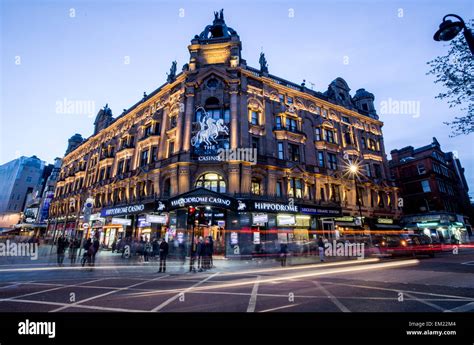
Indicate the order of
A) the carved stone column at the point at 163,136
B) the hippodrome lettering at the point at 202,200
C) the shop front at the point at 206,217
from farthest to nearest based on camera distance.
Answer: the carved stone column at the point at 163,136, the shop front at the point at 206,217, the hippodrome lettering at the point at 202,200

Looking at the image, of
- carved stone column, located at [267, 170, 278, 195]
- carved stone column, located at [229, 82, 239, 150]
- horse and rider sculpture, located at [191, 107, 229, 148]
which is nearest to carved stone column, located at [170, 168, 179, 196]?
horse and rider sculpture, located at [191, 107, 229, 148]

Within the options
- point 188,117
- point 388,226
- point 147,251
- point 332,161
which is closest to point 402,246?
point 388,226

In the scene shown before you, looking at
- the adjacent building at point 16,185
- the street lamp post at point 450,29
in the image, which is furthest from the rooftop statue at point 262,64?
the adjacent building at point 16,185

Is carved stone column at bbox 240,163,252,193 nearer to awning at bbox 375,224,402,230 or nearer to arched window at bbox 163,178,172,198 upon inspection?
arched window at bbox 163,178,172,198

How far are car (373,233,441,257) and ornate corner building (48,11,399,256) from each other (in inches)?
192

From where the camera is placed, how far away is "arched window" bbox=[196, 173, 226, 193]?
21.8 meters

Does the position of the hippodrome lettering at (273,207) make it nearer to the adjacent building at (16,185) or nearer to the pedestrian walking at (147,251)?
the pedestrian walking at (147,251)

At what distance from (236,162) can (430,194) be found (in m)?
37.7

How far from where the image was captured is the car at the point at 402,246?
1733 cm

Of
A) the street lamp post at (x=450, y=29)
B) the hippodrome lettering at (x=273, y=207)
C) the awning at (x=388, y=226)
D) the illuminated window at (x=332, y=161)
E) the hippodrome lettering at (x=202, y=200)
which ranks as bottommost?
the awning at (x=388, y=226)

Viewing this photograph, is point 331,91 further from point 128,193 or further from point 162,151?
point 128,193

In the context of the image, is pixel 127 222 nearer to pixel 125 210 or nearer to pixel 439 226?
pixel 125 210

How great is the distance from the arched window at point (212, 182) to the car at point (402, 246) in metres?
14.0
